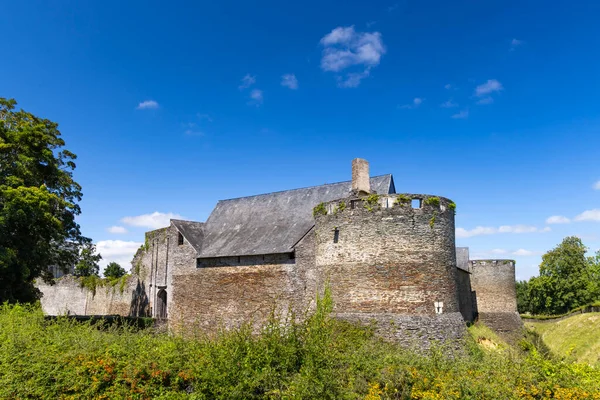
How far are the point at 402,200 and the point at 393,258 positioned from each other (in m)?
2.40

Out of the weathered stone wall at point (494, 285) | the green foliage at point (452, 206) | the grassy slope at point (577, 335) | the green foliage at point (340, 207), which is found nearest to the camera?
the green foliage at point (340, 207)

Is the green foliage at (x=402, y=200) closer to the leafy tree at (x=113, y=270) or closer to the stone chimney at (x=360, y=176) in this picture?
the stone chimney at (x=360, y=176)

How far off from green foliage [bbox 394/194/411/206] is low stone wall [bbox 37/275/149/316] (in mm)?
21542

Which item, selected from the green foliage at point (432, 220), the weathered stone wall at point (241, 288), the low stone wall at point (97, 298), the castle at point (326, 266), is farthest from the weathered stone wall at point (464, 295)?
the low stone wall at point (97, 298)

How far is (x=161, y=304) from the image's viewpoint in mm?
32969

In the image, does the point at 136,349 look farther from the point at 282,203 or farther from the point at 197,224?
the point at 197,224

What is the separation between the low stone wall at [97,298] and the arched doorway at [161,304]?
1320mm

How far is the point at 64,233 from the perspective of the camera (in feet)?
96.1

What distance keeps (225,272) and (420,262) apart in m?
11.6

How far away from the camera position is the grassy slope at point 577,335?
101 ft

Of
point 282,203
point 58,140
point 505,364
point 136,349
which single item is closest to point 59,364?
point 136,349

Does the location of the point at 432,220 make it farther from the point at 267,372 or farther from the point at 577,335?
the point at 577,335

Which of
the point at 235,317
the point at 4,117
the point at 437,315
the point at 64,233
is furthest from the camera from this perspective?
the point at 64,233

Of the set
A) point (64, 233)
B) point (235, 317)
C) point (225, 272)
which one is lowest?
point (235, 317)
